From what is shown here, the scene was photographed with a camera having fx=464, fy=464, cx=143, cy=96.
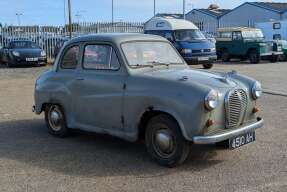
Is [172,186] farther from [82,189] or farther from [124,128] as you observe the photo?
[124,128]

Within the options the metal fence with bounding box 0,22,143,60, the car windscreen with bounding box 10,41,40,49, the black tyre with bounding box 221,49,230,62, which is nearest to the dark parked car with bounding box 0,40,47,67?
the car windscreen with bounding box 10,41,40,49

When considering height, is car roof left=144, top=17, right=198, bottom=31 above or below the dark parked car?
above

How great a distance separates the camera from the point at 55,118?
775cm

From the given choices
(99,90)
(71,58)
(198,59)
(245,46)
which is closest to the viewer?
(99,90)

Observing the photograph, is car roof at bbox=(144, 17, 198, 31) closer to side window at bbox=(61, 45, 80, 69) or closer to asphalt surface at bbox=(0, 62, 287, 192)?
asphalt surface at bbox=(0, 62, 287, 192)

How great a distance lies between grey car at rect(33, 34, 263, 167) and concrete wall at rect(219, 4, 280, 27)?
45.1 meters

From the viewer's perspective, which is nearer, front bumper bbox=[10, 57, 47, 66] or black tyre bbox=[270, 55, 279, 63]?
front bumper bbox=[10, 57, 47, 66]

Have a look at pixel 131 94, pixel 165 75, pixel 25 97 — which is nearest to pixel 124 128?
pixel 131 94

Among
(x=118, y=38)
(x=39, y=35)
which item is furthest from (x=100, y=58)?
(x=39, y=35)

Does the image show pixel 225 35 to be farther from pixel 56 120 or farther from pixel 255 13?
pixel 255 13

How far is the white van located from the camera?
20.5 m

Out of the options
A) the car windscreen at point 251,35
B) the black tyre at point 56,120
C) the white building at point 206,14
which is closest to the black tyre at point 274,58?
the car windscreen at point 251,35

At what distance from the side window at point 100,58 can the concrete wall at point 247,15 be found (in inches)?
1783

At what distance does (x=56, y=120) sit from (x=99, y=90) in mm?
1366
